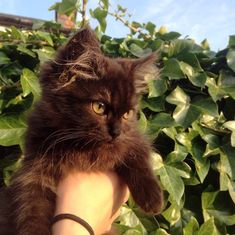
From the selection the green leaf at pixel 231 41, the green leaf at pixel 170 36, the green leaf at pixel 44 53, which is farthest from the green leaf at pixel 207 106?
the green leaf at pixel 44 53

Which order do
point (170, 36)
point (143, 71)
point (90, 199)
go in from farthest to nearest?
1. point (170, 36)
2. point (143, 71)
3. point (90, 199)

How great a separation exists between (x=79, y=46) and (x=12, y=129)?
0.62 metres

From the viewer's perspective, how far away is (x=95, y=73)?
5.75 ft

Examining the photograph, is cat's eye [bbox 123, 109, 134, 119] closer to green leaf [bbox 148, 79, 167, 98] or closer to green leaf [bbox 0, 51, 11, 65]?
green leaf [bbox 148, 79, 167, 98]

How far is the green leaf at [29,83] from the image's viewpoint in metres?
1.97

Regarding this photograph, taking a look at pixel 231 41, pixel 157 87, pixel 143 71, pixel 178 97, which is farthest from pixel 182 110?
pixel 231 41

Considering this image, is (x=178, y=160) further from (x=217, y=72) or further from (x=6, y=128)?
(x=6, y=128)

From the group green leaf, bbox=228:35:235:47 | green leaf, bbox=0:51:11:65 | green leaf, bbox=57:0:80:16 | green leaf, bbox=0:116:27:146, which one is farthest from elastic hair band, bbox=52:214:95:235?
green leaf, bbox=57:0:80:16

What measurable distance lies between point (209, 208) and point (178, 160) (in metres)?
0.33

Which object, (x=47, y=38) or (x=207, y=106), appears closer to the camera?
(x=207, y=106)

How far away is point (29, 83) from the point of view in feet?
6.55

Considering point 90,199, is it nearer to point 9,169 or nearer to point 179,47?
point 9,169

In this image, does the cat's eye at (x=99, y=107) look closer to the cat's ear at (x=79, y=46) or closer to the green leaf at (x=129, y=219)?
the cat's ear at (x=79, y=46)

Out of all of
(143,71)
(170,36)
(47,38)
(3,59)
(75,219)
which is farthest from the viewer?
(170,36)
